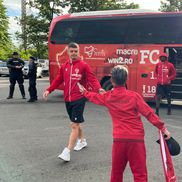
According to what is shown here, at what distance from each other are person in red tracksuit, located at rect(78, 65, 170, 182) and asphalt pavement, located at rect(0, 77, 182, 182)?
40.3 inches

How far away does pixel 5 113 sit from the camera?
9.88m

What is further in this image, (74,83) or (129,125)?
(74,83)

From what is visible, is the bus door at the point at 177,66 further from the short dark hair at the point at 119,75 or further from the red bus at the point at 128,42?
the short dark hair at the point at 119,75

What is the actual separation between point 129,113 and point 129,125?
12cm

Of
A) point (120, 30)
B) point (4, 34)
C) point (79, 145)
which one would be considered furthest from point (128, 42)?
point (4, 34)

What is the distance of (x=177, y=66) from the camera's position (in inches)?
449

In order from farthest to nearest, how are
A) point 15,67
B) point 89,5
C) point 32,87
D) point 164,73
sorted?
point 89,5 → point 15,67 → point 32,87 → point 164,73

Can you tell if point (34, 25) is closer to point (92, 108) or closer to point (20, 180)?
point (92, 108)

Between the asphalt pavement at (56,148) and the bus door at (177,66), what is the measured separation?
1060 millimetres

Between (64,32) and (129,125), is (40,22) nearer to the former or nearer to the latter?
(64,32)

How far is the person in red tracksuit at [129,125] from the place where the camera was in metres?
3.47

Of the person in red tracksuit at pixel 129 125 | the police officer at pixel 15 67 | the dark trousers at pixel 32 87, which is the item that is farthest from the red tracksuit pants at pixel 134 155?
the police officer at pixel 15 67

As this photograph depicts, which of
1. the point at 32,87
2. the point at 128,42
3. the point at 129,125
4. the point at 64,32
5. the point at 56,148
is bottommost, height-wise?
the point at 56,148

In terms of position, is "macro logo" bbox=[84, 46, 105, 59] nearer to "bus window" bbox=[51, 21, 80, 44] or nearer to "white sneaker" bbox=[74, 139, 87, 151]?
"bus window" bbox=[51, 21, 80, 44]
